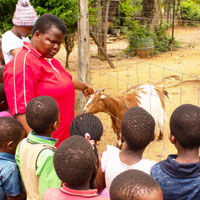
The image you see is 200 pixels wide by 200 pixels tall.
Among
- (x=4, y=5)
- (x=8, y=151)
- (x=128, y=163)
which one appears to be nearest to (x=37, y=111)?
(x=8, y=151)

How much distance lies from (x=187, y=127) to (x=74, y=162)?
2.64ft

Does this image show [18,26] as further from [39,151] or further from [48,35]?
[39,151]

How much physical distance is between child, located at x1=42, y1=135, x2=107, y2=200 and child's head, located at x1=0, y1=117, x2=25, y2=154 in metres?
0.75

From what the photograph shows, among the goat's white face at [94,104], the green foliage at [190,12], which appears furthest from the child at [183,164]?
the green foliage at [190,12]

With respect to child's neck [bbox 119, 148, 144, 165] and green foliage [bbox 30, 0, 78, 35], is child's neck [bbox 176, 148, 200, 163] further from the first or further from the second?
green foliage [bbox 30, 0, 78, 35]

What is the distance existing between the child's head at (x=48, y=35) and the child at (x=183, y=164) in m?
1.21

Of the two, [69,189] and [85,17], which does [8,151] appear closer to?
[69,189]

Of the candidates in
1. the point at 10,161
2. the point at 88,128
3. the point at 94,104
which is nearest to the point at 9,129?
the point at 10,161

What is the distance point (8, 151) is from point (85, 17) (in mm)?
2728

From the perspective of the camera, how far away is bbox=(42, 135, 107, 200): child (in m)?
1.58

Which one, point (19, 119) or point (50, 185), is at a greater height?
point (19, 119)

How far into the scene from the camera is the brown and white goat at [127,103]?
5062mm

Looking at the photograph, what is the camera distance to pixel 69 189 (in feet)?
5.24

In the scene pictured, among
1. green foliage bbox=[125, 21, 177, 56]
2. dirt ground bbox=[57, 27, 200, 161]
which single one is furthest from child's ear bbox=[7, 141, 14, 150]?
green foliage bbox=[125, 21, 177, 56]
